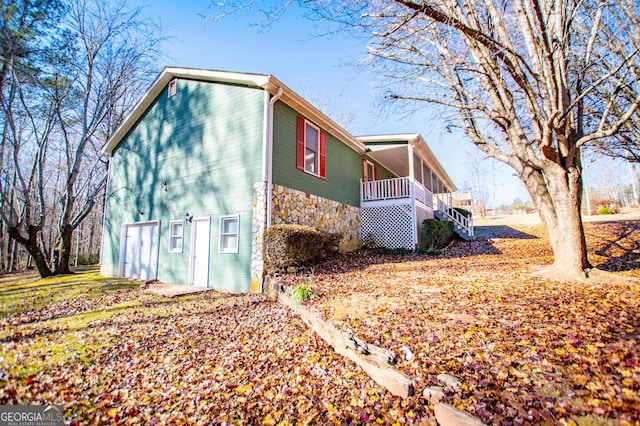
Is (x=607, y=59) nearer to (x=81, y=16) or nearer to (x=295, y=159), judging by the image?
(x=295, y=159)

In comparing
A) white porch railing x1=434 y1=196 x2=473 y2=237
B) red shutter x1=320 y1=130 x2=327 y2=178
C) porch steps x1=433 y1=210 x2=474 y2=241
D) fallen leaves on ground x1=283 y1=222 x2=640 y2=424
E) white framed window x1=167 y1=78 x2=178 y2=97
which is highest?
white framed window x1=167 y1=78 x2=178 y2=97

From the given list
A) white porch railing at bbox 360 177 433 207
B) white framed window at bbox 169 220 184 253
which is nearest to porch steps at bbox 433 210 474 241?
white porch railing at bbox 360 177 433 207

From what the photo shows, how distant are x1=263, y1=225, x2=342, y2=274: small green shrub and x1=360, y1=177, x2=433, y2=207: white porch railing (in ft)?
18.3

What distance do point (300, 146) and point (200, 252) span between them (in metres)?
4.50

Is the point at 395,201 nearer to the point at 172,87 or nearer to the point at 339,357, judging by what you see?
the point at 339,357

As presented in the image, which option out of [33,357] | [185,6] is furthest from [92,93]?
[33,357]

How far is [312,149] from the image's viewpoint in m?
9.95

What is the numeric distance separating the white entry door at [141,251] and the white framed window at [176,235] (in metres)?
0.92

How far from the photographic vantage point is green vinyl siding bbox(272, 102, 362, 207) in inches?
330

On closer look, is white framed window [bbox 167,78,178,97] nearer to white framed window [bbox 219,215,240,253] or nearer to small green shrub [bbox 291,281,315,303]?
white framed window [bbox 219,215,240,253]

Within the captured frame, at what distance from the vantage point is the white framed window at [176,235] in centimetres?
962

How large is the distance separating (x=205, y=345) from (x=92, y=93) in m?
14.8

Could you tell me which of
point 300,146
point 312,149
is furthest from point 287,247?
point 312,149

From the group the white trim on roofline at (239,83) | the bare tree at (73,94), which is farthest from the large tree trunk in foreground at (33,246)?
the white trim on roofline at (239,83)
